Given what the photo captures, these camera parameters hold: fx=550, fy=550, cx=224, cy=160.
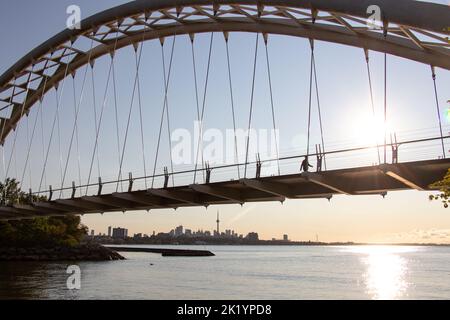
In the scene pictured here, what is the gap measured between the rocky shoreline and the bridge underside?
6225 centimetres

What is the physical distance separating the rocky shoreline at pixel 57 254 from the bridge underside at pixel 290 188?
6225 centimetres

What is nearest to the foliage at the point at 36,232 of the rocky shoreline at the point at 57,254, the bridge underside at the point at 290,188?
the rocky shoreline at the point at 57,254

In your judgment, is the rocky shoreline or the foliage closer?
the rocky shoreline

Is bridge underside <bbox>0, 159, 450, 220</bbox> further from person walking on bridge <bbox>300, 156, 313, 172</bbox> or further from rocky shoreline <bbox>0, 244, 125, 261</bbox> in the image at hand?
rocky shoreline <bbox>0, 244, 125, 261</bbox>

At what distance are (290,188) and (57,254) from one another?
8399 cm

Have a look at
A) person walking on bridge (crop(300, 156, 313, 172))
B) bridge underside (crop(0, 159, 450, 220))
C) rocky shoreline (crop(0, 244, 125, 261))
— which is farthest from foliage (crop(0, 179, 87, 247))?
person walking on bridge (crop(300, 156, 313, 172))

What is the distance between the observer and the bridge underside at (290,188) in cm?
2167

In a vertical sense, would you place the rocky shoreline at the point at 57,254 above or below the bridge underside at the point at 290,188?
above

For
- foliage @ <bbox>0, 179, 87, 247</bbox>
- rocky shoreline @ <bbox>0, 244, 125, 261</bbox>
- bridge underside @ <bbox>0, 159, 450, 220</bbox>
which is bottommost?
bridge underside @ <bbox>0, 159, 450, 220</bbox>

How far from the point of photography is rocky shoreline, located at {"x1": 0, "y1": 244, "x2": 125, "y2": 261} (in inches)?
3821

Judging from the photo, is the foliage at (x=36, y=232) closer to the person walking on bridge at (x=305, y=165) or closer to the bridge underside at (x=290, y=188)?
the bridge underside at (x=290, y=188)

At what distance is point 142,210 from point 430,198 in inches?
1053

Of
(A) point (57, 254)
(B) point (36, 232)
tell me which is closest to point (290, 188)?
(A) point (57, 254)
